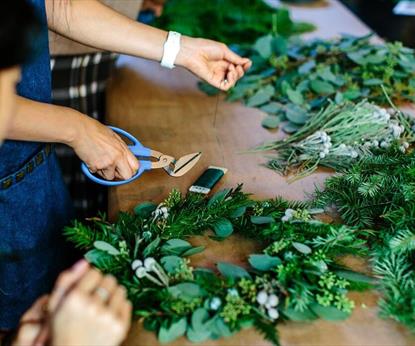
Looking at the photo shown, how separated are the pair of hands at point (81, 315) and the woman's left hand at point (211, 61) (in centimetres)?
70

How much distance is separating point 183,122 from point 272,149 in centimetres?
26

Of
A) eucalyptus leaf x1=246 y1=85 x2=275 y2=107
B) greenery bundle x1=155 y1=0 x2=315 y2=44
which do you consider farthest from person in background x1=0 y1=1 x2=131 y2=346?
greenery bundle x1=155 y1=0 x2=315 y2=44

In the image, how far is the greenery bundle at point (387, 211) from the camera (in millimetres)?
887

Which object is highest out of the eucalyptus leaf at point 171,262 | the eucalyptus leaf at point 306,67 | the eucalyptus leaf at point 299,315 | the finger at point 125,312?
the eucalyptus leaf at point 306,67

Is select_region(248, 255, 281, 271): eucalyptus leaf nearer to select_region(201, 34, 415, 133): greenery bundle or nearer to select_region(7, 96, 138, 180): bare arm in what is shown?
select_region(7, 96, 138, 180): bare arm

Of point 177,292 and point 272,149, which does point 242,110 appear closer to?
point 272,149

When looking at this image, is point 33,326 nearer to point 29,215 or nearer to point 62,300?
point 62,300

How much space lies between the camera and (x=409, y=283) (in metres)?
0.89

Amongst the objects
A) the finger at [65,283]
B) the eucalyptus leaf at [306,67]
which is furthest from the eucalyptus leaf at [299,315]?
the eucalyptus leaf at [306,67]

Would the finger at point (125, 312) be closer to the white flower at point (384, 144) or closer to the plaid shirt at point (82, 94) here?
the white flower at point (384, 144)

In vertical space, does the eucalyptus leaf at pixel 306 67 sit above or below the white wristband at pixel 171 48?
below

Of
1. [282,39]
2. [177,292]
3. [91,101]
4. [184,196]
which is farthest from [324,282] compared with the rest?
[91,101]

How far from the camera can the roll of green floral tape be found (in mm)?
1150

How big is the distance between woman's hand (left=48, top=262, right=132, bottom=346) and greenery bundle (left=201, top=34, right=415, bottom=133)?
765mm
